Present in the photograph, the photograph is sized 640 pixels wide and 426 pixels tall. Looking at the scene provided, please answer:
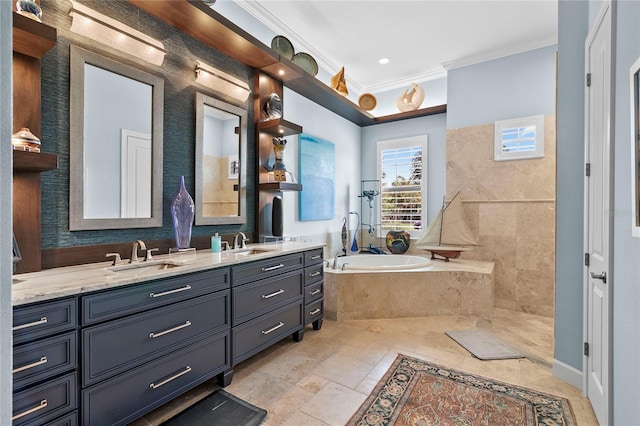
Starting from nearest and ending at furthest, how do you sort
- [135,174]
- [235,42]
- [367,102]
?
[135,174], [235,42], [367,102]

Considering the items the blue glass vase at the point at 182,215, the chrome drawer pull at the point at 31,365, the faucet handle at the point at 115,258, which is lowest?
the chrome drawer pull at the point at 31,365

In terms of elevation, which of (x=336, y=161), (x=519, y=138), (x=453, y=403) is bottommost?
(x=453, y=403)

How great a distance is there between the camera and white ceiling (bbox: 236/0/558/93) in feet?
10.1

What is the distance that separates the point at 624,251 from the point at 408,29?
10.2ft

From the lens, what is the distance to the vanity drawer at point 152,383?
1420 mm

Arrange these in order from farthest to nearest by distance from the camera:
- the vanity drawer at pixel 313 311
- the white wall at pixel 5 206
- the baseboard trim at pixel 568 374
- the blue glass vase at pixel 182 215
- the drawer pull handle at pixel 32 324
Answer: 1. the vanity drawer at pixel 313 311
2. the blue glass vase at pixel 182 215
3. the baseboard trim at pixel 568 374
4. the drawer pull handle at pixel 32 324
5. the white wall at pixel 5 206

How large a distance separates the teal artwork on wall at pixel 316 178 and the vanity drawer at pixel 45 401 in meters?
2.71

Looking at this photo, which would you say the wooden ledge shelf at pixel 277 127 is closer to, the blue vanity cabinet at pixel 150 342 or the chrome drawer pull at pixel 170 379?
the blue vanity cabinet at pixel 150 342

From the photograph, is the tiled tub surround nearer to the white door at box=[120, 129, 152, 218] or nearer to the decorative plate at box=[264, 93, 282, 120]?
the decorative plate at box=[264, 93, 282, 120]

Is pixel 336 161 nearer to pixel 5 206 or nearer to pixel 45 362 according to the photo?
pixel 45 362

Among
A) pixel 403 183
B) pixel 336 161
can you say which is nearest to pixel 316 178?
pixel 336 161

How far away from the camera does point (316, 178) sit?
4.04 m

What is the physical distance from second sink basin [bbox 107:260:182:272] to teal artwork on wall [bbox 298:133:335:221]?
78.0 inches

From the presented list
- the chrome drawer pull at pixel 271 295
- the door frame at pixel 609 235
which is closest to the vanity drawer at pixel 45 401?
the chrome drawer pull at pixel 271 295
